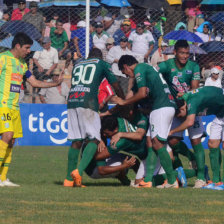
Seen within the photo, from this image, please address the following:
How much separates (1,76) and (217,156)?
345cm

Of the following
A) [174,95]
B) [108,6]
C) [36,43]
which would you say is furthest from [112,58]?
[174,95]

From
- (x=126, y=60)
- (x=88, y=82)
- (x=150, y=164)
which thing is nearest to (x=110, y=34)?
(x=126, y=60)

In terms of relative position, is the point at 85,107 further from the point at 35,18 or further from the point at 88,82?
the point at 35,18

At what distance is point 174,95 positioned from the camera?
36.1 ft

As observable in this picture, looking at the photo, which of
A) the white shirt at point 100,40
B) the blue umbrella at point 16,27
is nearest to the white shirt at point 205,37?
the white shirt at point 100,40

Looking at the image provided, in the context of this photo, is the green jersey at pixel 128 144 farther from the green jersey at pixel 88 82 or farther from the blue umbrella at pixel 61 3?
the blue umbrella at pixel 61 3

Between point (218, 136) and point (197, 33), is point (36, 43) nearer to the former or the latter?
point (197, 33)

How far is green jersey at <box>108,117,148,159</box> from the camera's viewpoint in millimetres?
10453

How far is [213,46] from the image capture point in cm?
1897

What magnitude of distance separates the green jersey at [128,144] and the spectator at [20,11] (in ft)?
31.8

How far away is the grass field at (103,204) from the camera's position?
7.33m

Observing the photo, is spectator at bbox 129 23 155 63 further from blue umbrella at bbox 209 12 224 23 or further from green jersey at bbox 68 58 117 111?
green jersey at bbox 68 58 117 111

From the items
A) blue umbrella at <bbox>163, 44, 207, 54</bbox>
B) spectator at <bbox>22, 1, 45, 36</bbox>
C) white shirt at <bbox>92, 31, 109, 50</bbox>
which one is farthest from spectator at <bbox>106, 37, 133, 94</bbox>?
spectator at <bbox>22, 1, 45, 36</bbox>

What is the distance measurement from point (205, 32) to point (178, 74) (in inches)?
395
